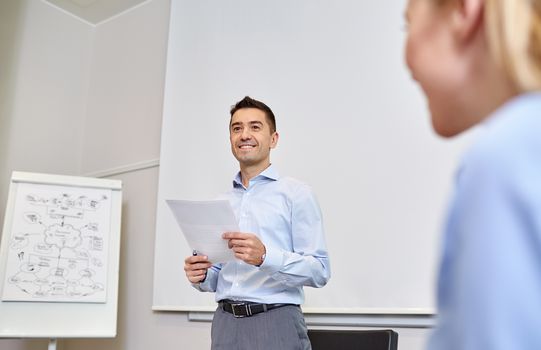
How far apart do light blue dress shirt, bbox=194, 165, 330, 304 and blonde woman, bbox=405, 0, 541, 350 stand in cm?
141

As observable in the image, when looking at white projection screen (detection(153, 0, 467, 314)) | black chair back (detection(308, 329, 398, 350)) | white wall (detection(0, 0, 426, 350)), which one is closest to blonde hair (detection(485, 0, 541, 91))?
black chair back (detection(308, 329, 398, 350))

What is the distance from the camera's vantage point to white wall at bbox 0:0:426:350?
3486mm

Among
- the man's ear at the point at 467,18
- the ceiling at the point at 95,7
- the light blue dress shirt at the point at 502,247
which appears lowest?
the light blue dress shirt at the point at 502,247

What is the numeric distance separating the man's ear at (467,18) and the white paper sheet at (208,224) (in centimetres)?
128

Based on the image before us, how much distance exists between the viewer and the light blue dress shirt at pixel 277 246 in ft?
5.95

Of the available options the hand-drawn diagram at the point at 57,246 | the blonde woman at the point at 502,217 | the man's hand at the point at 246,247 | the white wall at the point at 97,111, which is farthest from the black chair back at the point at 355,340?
the hand-drawn diagram at the point at 57,246

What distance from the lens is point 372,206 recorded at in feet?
8.04

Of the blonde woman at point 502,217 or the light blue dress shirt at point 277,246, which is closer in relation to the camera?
the blonde woman at point 502,217

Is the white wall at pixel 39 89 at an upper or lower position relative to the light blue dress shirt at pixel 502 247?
upper

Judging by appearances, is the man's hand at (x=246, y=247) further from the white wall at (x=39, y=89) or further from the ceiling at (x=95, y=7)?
the ceiling at (x=95, y=7)

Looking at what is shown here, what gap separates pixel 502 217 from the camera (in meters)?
0.31

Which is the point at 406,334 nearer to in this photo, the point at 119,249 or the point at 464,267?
the point at 119,249

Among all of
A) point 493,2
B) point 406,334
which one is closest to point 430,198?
point 406,334

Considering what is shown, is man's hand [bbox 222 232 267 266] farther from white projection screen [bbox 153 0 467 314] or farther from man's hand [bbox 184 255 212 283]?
white projection screen [bbox 153 0 467 314]
